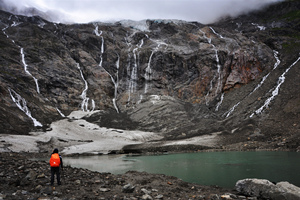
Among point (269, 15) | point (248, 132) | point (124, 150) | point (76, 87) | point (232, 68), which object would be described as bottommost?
point (124, 150)

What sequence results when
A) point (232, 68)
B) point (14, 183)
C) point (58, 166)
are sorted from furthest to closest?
point (232, 68)
point (58, 166)
point (14, 183)

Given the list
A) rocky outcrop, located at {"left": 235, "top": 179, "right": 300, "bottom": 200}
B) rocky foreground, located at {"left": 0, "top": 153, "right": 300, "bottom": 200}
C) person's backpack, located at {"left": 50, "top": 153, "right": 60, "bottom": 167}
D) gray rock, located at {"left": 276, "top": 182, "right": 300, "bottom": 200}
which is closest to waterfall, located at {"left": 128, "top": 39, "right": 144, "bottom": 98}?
rocky foreground, located at {"left": 0, "top": 153, "right": 300, "bottom": 200}

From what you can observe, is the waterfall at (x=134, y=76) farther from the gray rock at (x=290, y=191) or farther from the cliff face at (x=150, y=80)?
the gray rock at (x=290, y=191)

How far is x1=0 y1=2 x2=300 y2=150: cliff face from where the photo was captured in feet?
154

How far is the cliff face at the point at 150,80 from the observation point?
47000 millimetres

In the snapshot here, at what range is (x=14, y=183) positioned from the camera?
9.77 meters

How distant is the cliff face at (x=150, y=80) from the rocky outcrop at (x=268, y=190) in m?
28.3

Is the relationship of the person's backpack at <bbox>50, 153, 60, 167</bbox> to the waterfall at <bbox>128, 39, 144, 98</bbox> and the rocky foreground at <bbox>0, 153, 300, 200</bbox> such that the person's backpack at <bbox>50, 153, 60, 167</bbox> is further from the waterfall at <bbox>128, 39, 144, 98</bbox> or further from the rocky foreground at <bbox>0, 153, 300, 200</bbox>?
the waterfall at <bbox>128, 39, 144, 98</bbox>

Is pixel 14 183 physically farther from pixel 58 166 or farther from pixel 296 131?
pixel 296 131

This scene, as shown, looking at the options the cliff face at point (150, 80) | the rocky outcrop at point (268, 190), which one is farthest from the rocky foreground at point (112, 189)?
the cliff face at point (150, 80)

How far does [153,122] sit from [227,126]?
1896 cm

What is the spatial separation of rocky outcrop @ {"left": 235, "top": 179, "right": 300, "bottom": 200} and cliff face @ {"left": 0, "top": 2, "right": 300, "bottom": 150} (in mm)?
28257

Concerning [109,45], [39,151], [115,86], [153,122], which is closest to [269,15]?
[109,45]

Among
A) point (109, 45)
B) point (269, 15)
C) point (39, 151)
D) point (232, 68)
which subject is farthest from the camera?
point (269, 15)
